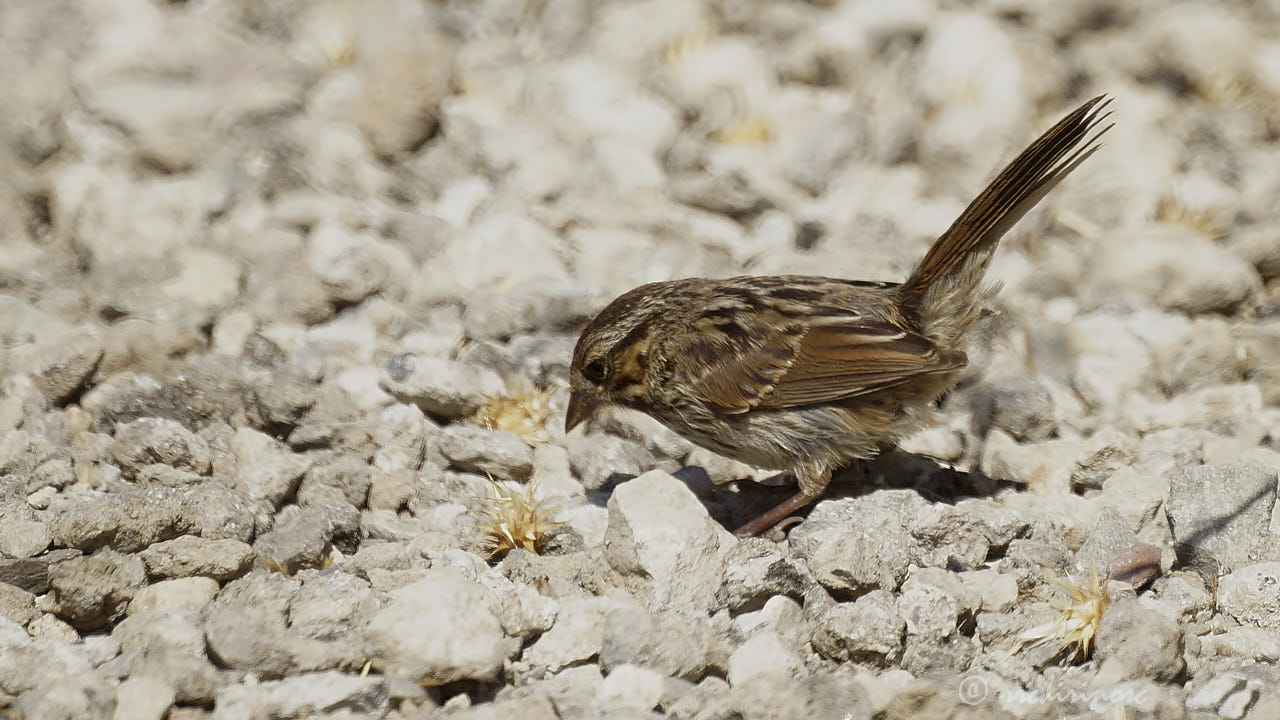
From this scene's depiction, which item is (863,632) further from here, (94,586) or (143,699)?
(94,586)

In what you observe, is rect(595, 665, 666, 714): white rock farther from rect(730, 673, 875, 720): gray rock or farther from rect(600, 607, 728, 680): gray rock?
rect(730, 673, 875, 720): gray rock

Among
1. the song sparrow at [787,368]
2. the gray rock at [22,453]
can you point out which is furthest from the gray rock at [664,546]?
the gray rock at [22,453]

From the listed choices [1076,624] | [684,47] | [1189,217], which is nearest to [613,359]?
[1076,624]

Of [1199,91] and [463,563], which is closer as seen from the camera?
[463,563]

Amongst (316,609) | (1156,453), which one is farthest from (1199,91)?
(316,609)

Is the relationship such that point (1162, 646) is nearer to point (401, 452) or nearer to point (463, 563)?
point (463, 563)

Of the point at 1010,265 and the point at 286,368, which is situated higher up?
the point at 1010,265

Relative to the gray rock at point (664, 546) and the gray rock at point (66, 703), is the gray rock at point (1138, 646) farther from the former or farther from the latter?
the gray rock at point (66, 703)
